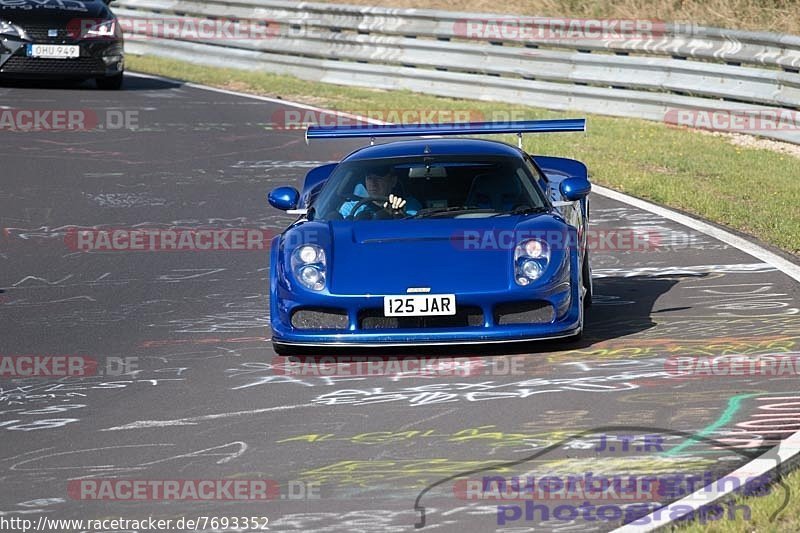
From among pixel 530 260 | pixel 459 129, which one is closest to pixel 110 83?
pixel 459 129

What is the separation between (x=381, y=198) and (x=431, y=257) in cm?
103

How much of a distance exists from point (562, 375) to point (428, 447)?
4.67 feet

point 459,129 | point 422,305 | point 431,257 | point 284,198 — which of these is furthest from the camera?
point 459,129

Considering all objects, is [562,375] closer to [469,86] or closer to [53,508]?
[53,508]

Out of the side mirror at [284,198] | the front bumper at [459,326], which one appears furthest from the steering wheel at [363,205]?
the front bumper at [459,326]

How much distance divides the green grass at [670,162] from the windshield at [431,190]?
3065 mm

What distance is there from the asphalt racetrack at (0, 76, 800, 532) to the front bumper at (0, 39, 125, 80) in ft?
28.8

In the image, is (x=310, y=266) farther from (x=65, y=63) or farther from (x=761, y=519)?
(x=65, y=63)

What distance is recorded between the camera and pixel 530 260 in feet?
25.7

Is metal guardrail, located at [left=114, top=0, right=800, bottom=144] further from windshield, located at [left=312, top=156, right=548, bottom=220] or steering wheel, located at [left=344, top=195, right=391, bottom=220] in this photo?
steering wheel, located at [left=344, top=195, right=391, bottom=220]

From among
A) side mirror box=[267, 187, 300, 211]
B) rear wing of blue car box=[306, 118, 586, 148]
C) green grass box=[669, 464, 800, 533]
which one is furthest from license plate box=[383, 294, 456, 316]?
green grass box=[669, 464, 800, 533]

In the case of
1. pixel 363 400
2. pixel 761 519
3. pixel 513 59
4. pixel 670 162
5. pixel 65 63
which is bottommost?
pixel 363 400

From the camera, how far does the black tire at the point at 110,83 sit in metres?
21.4

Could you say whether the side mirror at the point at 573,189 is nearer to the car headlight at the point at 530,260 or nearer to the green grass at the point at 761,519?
the car headlight at the point at 530,260
